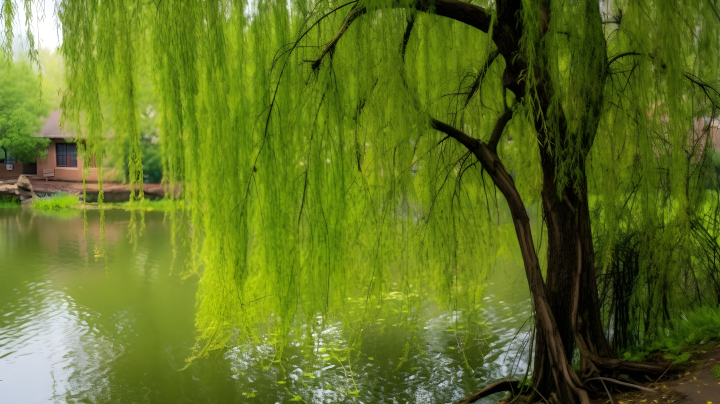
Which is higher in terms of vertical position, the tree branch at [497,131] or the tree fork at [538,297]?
the tree branch at [497,131]

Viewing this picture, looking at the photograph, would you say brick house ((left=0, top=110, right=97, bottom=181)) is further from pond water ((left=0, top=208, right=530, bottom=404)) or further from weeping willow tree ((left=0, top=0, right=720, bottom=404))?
weeping willow tree ((left=0, top=0, right=720, bottom=404))

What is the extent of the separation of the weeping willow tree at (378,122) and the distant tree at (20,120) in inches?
759

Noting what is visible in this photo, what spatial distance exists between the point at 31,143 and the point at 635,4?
70.8 feet

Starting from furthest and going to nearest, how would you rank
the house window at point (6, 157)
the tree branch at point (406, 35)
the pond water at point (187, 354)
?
the house window at point (6, 157)
the pond water at point (187, 354)
the tree branch at point (406, 35)

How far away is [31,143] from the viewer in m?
19.8

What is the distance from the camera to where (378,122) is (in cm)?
296

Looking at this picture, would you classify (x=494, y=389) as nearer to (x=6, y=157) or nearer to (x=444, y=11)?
(x=444, y=11)

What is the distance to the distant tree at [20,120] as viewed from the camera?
1944 centimetres

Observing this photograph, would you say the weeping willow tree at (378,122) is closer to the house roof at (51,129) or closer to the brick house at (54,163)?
the house roof at (51,129)

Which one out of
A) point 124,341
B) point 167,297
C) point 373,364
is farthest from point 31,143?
point 373,364

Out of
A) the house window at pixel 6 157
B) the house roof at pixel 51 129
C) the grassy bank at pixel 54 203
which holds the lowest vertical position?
the grassy bank at pixel 54 203

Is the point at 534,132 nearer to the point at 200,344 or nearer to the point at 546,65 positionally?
the point at 546,65

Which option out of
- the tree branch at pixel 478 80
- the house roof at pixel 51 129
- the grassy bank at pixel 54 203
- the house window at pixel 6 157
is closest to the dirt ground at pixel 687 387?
the tree branch at pixel 478 80

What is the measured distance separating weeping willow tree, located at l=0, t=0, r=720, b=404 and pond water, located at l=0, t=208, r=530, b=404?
63cm
